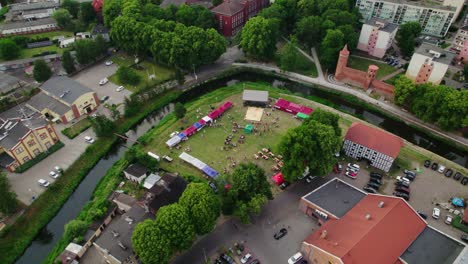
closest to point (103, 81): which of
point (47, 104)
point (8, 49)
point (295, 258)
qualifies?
point (47, 104)

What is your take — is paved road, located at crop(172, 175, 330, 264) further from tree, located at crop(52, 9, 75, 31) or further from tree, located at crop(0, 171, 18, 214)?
tree, located at crop(52, 9, 75, 31)

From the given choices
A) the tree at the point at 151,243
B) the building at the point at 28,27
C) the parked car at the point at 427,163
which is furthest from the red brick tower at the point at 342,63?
the building at the point at 28,27

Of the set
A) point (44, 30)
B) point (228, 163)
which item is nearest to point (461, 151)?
point (228, 163)

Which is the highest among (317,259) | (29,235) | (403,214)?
(403,214)

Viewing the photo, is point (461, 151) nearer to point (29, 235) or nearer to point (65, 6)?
point (29, 235)

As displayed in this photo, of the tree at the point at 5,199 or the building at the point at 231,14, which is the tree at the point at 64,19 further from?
the tree at the point at 5,199

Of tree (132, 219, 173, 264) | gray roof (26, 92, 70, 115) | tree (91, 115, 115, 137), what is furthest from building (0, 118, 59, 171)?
tree (132, 219, 173, 264)

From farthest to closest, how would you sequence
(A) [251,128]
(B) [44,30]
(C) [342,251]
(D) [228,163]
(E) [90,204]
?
(B) [44,30], (A) [251,128], (D) [228,163], (E) [90,204], (C) [342,251]
